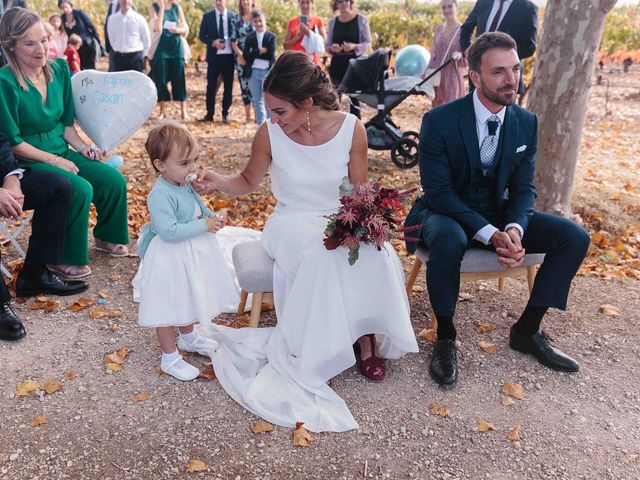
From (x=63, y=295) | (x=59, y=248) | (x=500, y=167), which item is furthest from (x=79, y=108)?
(x=500, y=167)

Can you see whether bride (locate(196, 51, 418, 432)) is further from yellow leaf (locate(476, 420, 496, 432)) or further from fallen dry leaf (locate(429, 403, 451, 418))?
yellow leaf (locate(476, 420, 496, 432))

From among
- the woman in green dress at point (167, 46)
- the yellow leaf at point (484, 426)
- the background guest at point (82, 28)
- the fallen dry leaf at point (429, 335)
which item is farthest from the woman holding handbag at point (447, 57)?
the background guest at point (82, 28)

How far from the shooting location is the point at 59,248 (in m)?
4.32

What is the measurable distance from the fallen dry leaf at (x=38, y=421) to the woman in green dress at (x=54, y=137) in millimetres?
1620

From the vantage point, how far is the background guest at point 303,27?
8.70 metres

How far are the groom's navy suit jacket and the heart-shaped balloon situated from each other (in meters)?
2.47

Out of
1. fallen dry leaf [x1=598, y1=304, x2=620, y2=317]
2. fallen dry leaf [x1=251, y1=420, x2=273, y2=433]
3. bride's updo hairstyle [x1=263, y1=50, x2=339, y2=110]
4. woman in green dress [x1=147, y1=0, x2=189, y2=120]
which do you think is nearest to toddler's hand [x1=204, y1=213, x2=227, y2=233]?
bride's updo hairstyle [x1=263, y1=50, x2=339, y2=110]

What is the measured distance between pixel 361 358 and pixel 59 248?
239cm

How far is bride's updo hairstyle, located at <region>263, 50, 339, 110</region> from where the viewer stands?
331cm

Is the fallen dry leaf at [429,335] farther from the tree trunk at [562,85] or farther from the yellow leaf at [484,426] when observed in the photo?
the tree trunk at [562,85]

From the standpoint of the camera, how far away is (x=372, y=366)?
136 inches

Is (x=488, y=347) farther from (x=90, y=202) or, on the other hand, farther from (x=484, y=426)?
(x=90, y=202)

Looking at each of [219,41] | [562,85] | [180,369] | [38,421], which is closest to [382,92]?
[562,85]

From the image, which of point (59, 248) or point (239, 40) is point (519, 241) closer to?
point (59, 248)
